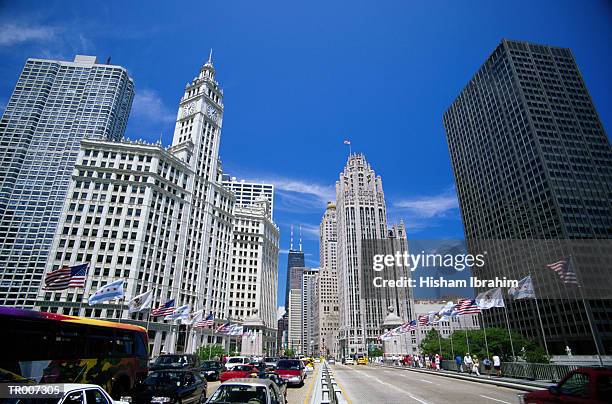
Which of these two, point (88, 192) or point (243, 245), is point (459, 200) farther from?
point (88, 192)

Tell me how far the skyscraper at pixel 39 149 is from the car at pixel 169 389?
453 ft

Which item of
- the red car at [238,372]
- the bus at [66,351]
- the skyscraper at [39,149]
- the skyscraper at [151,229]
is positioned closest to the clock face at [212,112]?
the skyscraper at [151,229]

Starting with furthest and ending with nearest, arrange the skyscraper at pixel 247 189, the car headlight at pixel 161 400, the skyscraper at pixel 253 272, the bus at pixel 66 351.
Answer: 1. the skyscraper at pixel 247 189
2. the skyscraper at pixel 253 272
3. the car headlight at pixel 161 400
4. the bus at pixel 66 351

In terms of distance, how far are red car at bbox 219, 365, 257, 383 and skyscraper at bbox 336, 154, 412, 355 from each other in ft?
462

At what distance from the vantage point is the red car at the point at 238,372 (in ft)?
76.4

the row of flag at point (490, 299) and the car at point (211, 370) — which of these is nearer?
the car at point (211, 370)

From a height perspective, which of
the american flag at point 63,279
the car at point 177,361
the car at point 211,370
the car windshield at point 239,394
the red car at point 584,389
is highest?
the american flag at point 63,279

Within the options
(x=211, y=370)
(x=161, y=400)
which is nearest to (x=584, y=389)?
(x=161, y=400)

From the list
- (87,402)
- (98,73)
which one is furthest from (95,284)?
(98,73)

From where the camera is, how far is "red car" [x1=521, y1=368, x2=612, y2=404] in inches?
324

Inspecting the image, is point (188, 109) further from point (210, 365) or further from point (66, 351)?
point (66, 351)

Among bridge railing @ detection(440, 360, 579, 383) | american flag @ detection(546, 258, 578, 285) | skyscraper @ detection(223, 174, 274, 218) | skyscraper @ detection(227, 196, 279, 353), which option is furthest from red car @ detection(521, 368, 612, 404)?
skyscraper @ detection(223, 174, 274, 218)

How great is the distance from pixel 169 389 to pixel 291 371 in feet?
42.0

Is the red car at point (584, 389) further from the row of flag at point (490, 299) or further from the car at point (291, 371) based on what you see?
the row of flag at point (490, 299)
